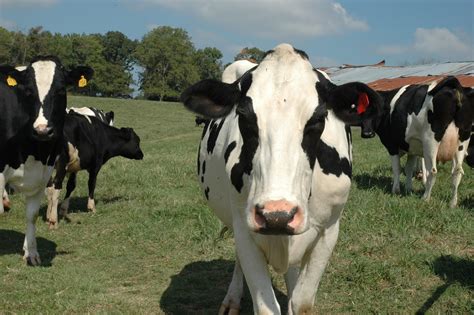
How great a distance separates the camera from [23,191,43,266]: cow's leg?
6820 mm

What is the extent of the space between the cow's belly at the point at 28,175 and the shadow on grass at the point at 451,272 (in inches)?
180

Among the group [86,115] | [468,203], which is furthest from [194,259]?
[86,115]

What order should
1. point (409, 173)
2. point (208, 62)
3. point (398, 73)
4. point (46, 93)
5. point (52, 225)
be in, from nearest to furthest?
point (46, 93) → point (52, 225) → point (409, 173) → point (398, 73) → point (208, 62)

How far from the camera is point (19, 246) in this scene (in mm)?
7695

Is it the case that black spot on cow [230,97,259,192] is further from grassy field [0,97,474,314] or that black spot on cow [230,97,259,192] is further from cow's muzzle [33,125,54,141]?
cow's muzzle [33,125,54,141]

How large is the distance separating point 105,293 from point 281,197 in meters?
3.40

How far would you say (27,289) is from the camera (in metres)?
5.79

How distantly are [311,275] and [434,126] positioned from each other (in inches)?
261

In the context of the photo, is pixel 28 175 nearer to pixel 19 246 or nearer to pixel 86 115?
pixel 19 246

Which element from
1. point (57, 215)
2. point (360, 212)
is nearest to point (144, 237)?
point (57, 215)

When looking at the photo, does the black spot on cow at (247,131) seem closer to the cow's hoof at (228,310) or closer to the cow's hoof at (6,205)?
the cow's hoof at (228,310)

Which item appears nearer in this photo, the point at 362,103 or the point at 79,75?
the point at 362,103

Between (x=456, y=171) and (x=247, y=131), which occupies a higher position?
(x=247, y=131)

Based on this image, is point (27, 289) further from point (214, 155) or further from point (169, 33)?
point (169, 33)
